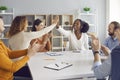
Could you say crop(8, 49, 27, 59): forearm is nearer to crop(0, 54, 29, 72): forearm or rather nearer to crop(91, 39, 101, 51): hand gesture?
crop(0, 54, 29, 72): forearm

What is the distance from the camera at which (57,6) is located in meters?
6.69

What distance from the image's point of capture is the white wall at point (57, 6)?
646cm

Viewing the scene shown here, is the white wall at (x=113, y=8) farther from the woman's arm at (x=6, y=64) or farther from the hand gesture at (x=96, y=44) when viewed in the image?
the woman's arm at (x=6, y=64)

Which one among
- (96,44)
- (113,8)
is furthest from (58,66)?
(113,8)

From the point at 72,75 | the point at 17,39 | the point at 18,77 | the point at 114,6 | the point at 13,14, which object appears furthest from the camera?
the point at 114,6

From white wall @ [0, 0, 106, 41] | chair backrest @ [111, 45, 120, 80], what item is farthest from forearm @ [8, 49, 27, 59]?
white wall @ [0, 0, 106, 41]

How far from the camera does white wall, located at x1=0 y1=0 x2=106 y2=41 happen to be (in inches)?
254

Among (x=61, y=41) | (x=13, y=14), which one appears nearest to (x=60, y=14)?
(x=61, y=41)

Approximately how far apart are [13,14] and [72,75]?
4681 millimetres

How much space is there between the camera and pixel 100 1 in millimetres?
7055

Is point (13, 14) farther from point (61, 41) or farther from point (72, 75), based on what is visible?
point (72, 75)

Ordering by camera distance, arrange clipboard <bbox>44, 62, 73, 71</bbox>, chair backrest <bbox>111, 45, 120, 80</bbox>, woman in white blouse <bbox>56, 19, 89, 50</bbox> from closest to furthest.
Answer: chair backrest <bbox>111, 45, 120, 80</bbox> < clipboard <bbox>44, 62, 73, 71</bbox> < woman in white blouse <bbox>56, 19, 89, 50</bbox>

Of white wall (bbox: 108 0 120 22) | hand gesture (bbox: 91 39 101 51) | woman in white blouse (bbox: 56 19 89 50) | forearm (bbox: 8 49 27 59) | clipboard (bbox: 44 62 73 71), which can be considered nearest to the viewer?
hand gesture (bbox: 91 39 101 51)

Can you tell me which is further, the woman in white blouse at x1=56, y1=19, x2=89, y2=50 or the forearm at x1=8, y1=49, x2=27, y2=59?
the woman in white blouse at x1=56, y1=19, x2=89, y2=50
